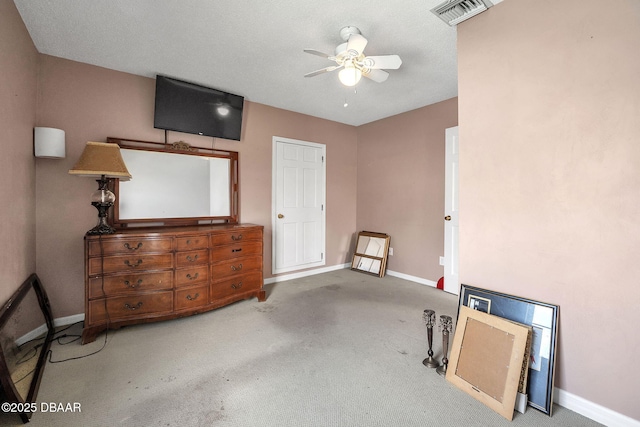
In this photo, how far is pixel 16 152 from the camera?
1928 millimetres

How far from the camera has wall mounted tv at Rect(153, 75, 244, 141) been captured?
283 centimetres

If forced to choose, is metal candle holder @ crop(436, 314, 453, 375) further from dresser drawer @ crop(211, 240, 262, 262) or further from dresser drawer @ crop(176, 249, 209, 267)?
dresser drawer @ crop(176, 249, 209, 267)

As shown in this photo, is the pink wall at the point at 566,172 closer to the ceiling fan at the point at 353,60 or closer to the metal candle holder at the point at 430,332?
the metal candle holder at the point at 430,332

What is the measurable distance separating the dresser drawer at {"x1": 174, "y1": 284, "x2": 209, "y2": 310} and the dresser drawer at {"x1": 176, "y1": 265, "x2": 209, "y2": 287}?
0.06m

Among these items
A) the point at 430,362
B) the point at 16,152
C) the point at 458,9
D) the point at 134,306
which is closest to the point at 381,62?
the point at 458,9

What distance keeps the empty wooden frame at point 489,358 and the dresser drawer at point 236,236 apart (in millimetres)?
2152

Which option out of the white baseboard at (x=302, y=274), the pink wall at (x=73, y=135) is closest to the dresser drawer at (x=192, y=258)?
the pink wall at (x=73, y=135)

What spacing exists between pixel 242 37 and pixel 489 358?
115 inches

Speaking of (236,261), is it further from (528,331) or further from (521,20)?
(521,20)

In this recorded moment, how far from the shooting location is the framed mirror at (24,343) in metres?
1.41

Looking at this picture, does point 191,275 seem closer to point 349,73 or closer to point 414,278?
point 349,73

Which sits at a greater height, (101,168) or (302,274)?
(101,168)

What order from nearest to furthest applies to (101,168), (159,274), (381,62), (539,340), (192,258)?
(539,340) → (381,62) → (101,168) → (159,274) → (192,258)

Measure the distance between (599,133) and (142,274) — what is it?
11.0 feet
